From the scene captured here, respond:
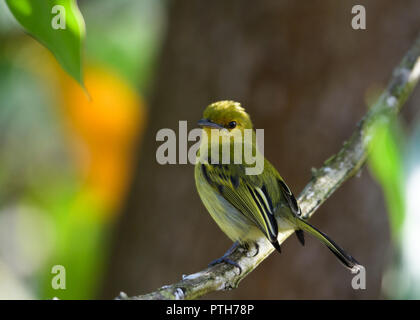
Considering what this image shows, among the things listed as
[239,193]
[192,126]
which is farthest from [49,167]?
[239,193]

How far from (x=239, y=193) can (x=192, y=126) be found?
195 centimetres

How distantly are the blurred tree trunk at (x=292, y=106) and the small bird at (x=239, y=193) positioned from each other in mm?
1426

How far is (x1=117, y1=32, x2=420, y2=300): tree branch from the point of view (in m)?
2.21

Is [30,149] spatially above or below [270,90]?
below

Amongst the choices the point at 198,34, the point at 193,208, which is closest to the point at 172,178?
the point at 193,208

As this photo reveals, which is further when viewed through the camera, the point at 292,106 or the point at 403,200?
the point at 292,106

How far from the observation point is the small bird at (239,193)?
9.32 ft

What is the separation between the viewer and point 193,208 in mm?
4965

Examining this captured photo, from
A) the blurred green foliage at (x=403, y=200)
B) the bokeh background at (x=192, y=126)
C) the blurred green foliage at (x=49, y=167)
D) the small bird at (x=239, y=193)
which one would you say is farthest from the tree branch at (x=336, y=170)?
the blurred green foliage at (x=49, y=167)

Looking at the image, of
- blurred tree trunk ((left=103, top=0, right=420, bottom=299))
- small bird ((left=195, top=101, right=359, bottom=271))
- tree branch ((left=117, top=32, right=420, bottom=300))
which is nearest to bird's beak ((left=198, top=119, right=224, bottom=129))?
small bird ((left=195, top=101, right=359, bottom=271))

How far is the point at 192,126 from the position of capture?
4.92 meters

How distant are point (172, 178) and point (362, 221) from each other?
68.8 inches

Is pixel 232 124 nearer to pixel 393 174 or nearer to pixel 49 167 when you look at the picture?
pixel 393 174
